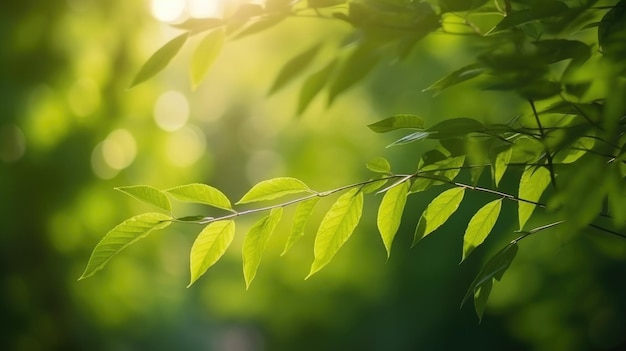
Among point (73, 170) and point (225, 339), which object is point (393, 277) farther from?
point (225, 339)

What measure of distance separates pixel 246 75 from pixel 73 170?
203cm

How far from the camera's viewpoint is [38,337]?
3883 millimetres

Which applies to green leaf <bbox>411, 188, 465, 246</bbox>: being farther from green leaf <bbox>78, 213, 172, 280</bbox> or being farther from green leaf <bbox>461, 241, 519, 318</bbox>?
green leaf <bbox>78, 213, 172, 280</bbox>

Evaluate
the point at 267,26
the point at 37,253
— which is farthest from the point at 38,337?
the point at 267,26

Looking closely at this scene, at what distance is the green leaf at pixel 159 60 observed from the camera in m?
0.64

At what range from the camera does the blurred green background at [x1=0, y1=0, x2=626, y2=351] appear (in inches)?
142

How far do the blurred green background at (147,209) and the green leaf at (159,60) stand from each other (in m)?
2.32

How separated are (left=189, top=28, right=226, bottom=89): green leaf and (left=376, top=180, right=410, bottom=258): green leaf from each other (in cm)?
21

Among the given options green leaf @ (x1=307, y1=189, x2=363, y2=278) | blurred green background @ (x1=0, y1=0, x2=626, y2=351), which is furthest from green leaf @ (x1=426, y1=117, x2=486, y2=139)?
blurred green background @ (x1=0, y1=0, x2=626, y2=351)

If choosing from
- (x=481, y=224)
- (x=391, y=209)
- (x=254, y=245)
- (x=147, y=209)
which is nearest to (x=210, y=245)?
(x=254, y=245)

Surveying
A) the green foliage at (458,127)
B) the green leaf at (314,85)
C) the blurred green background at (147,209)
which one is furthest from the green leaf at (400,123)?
the blurred green background at (147,209)

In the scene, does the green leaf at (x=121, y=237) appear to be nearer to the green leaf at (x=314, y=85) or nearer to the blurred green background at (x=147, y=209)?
the green leaf at (x=314, y=85)

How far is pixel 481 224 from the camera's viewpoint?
2.37ft

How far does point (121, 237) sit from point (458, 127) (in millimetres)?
302
